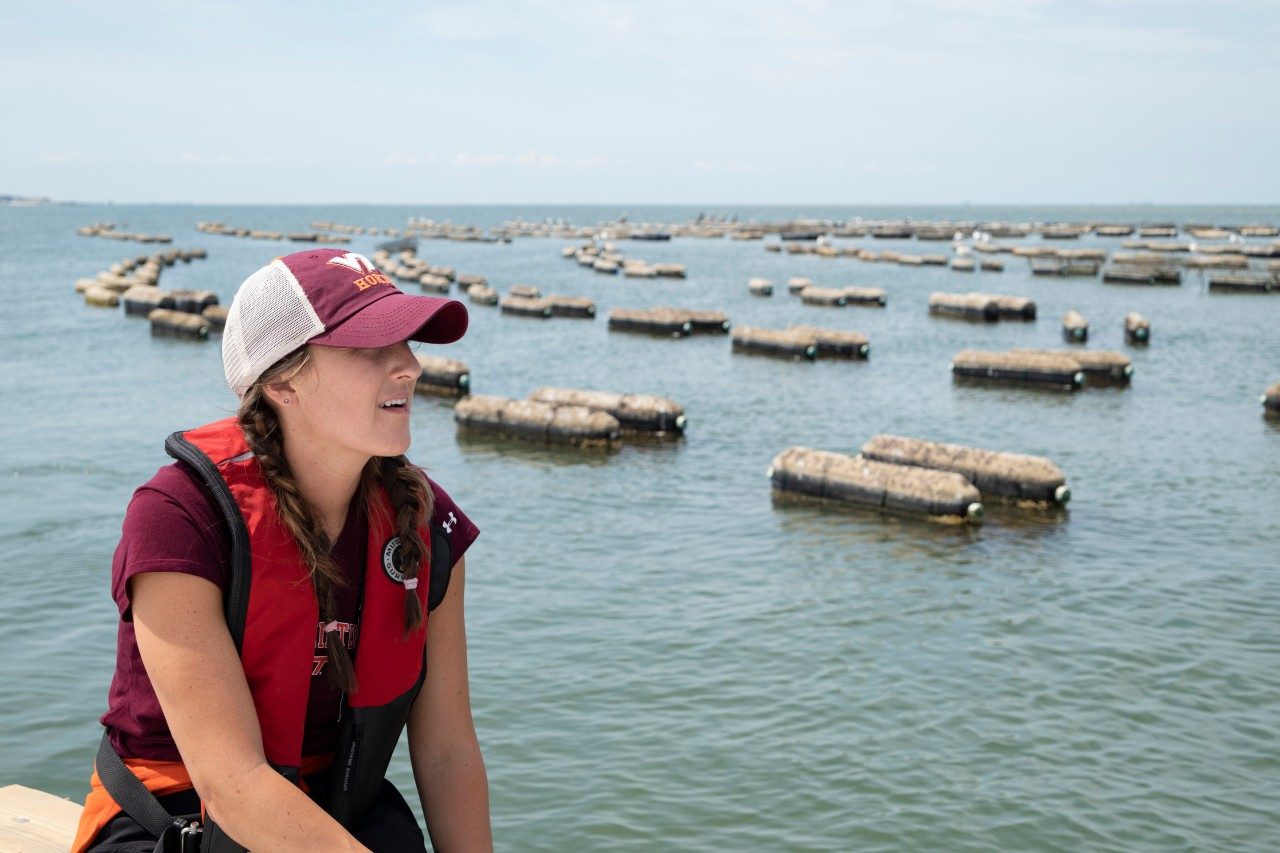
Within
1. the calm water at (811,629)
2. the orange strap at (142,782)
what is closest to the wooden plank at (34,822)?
the orange strap at (142,782)

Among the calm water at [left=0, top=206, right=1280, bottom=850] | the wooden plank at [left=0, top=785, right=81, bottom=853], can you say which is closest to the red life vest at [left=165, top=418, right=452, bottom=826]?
the wooden plank at [left=0, top=785, right=81, bottom=853]

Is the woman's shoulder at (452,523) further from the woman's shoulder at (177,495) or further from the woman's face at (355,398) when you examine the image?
the woman's shoulder at (177,495)

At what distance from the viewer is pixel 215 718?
2.89 m

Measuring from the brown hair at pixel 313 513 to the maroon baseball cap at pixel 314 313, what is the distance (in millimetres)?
61

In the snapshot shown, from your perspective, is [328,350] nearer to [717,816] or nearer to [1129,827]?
[717,816]

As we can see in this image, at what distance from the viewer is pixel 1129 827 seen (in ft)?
28.4

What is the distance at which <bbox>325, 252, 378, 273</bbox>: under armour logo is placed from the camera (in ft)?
10.3

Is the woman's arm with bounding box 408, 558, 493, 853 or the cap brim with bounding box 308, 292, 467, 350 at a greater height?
the cap brim with bounding box 308, 292, 467, 350

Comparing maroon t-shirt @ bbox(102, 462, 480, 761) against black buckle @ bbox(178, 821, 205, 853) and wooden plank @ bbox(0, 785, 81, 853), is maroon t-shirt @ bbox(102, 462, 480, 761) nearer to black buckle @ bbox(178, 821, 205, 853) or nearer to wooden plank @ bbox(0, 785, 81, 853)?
black buckle @ bbox(178, 821, 205, 853)

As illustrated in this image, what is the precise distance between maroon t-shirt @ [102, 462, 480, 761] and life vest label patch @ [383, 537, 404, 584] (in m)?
0.10

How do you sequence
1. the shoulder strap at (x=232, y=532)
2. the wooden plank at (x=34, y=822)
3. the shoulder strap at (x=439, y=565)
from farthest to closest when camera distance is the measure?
the wooden plank at (x=34, y=822) → the shoulder strap at (x=439, y=565) → the shoulder strap at (x=232, y=532)

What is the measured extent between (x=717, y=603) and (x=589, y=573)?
2.03m

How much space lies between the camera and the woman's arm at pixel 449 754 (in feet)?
11.6

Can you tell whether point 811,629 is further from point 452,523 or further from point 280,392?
point 280,392
